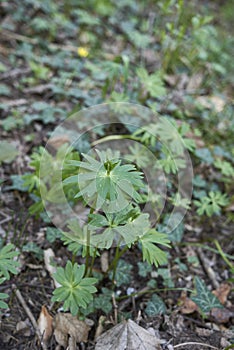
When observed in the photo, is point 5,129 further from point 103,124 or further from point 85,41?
point 85,41

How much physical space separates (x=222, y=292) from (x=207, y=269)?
190 millimetres

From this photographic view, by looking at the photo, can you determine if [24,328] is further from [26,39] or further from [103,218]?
[26,39]

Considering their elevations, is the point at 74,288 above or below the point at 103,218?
below

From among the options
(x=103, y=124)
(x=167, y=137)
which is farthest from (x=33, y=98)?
(x=167, y=137)

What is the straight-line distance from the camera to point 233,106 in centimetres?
387

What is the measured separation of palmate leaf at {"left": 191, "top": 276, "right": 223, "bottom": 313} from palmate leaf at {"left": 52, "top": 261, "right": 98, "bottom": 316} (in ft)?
2.30

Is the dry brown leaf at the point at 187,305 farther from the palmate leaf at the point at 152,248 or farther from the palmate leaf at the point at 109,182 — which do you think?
the palmate leaf at the point at 109,182

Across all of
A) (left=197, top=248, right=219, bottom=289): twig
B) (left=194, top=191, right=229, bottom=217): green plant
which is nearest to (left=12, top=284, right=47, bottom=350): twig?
(left=197, top=248, right=219, bottom=289): twig

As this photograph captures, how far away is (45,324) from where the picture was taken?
2.03m

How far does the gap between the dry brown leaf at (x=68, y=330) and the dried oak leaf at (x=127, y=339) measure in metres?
0.11

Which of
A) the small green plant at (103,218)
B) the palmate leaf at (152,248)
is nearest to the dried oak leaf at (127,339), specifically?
the small green plant at (103,218)

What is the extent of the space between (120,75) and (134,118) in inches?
30.0

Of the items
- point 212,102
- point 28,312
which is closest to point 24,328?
point 28,312

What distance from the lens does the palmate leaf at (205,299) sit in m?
2.19
